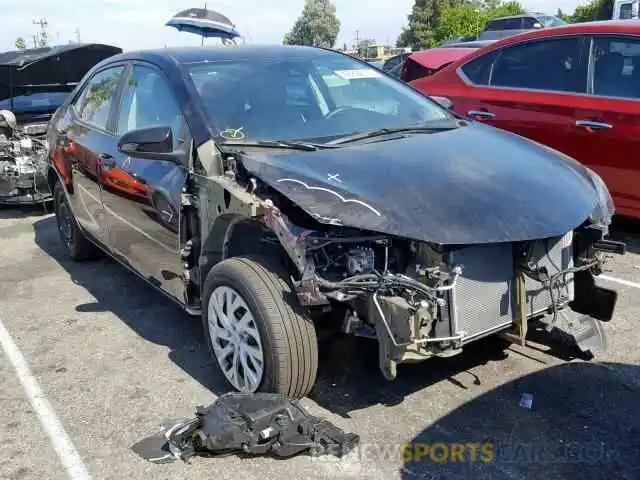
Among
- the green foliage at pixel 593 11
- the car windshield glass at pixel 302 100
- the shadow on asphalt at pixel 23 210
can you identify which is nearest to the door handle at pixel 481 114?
the car windshield glass at pixel 302 100

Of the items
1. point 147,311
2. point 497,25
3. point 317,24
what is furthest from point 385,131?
point 317,24

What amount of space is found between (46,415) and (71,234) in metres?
2.71

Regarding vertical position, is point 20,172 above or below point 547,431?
above

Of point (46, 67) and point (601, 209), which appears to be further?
point (46, 67)

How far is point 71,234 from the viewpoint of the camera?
591cm

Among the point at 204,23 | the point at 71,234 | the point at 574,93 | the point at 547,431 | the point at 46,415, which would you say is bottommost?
the point at 46,415

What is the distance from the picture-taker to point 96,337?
14.4 feet

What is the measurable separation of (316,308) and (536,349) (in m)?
1.37

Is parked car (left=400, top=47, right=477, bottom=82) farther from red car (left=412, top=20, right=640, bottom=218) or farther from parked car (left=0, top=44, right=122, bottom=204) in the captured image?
parked car (left=0, top=44, right=122, bottom=204)

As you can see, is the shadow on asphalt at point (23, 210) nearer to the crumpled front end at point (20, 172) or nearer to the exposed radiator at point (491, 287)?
the crumpled front end at point (20, 172)

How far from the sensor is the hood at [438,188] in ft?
9.46

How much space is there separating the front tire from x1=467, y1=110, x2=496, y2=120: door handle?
11.1 ft

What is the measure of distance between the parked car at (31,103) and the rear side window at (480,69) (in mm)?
4589

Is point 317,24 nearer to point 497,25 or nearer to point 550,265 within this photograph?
point 497,25
